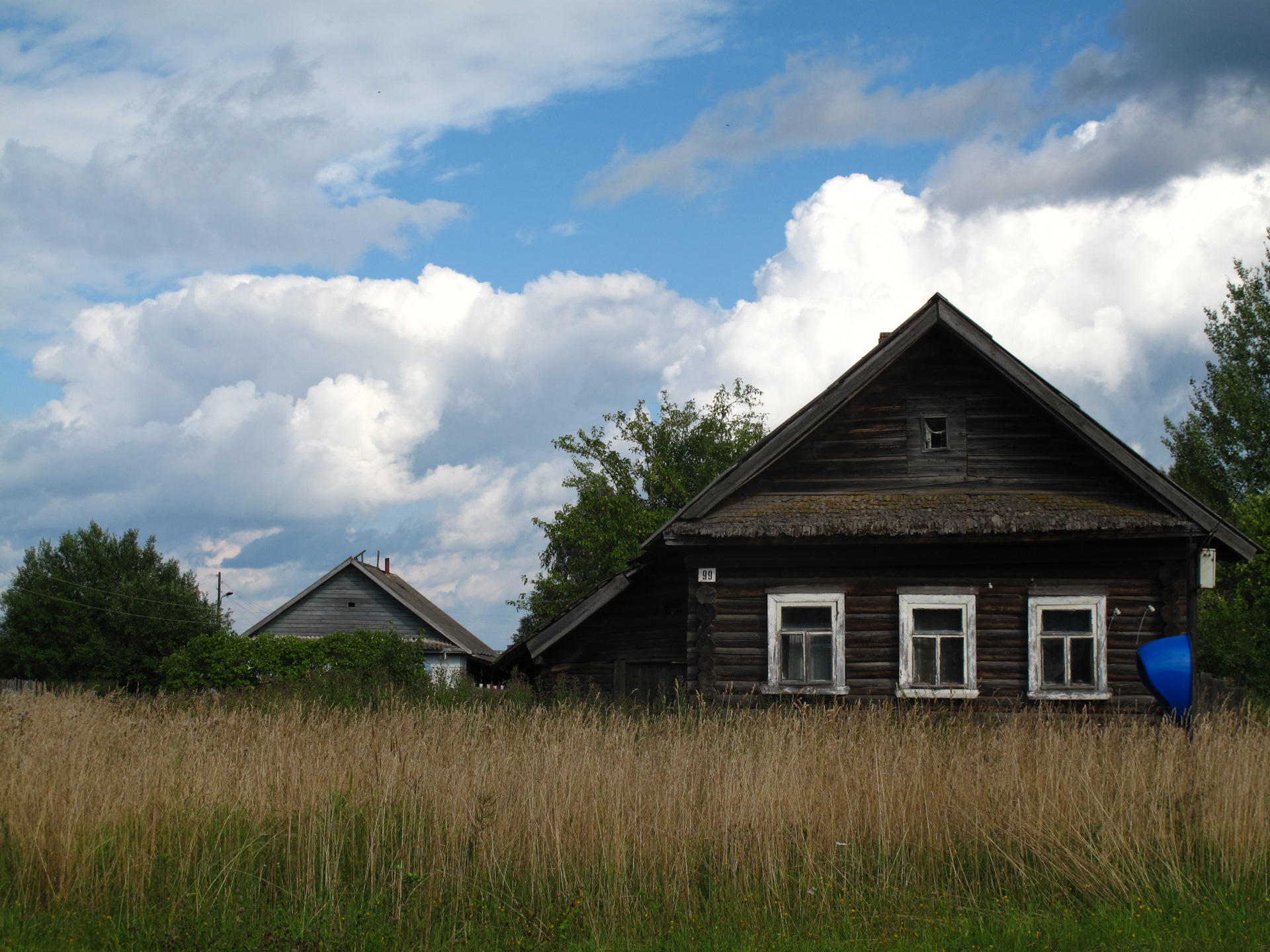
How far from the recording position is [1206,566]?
12.9 meters

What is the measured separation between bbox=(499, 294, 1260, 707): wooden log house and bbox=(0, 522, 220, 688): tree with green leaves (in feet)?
129

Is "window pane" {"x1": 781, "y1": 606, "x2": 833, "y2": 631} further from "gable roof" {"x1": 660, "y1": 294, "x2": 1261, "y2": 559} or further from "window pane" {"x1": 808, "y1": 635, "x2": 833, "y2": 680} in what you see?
"gable roof" {"x1": 660, "y1": 294, "x2": 1261, "y2": 559}

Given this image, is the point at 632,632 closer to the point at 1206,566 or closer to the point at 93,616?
the point at 1206,566

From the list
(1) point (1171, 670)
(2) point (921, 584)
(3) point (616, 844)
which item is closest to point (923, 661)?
(2) point (921, 584)

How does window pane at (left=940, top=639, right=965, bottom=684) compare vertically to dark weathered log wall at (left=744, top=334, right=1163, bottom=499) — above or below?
below

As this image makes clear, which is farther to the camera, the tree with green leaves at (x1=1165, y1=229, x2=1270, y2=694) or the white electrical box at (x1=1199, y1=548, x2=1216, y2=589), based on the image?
the tree with green leaves at (x1=1165, y1=229, x2=1270, y2=694)

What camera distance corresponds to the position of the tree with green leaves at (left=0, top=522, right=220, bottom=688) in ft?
151

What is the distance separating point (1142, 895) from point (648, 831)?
307 cm

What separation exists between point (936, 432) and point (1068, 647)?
11.4ft

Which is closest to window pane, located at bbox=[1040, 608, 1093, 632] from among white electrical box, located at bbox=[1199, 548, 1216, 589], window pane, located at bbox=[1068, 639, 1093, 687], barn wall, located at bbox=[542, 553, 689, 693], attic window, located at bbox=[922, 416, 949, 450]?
window pane, located at bbox=[1068, 639, 1093, 687]

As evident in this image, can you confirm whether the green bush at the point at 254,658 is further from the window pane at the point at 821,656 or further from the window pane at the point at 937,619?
the window pane at the point at 937,619

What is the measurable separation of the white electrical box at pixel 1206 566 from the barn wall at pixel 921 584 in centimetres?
30

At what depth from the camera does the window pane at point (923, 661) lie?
44.7 feet

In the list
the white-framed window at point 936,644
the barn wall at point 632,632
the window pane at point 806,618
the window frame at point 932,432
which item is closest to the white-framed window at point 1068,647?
the white-framed window at point 936,644
